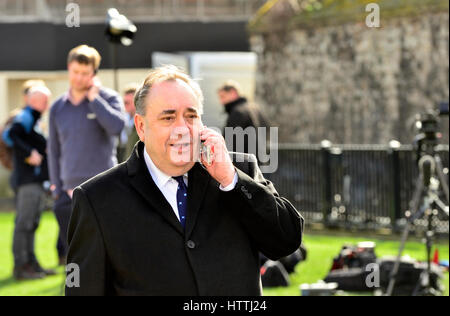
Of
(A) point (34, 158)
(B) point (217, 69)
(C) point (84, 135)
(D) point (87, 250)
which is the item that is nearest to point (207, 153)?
(D) point (87, 250)

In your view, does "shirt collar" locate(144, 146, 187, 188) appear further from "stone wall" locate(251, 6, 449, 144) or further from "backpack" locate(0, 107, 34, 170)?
"stone wall" locate(251, 6, 449, 144)

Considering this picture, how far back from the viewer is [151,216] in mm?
3498

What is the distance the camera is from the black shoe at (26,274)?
10.6 metres

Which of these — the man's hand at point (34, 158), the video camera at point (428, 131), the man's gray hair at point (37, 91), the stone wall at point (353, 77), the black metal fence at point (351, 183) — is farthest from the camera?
the stone wall at point (353, 77)

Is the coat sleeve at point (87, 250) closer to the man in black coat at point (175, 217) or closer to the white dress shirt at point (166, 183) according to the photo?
the man in black coat at point (175, 217)

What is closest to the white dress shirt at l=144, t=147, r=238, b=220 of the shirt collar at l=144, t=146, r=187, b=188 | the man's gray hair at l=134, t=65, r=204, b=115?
the shirt collar at l=144, t=146, r=187, b=188

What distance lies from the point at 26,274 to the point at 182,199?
24.2 feet

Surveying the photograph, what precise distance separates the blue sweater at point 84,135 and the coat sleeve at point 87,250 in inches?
155

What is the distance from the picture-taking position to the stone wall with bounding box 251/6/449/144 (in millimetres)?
17938

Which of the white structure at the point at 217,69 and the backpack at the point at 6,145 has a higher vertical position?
the white structure at the point at 217,69

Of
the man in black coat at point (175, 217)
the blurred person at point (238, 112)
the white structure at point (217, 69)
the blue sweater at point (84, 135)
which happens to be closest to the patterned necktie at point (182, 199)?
the man in black coat at point (175, 217)

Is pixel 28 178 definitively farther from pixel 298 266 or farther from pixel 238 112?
pixel 298 266

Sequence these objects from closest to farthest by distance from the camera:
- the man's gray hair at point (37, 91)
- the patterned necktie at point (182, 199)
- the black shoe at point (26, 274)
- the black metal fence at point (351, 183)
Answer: the patterned necktie at point (182, 199) → the man's gray hair at point (37, 91) → the black shoe at point (26, 274) → the black metal fence at point (351, 183)

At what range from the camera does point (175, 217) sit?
3521 mm
